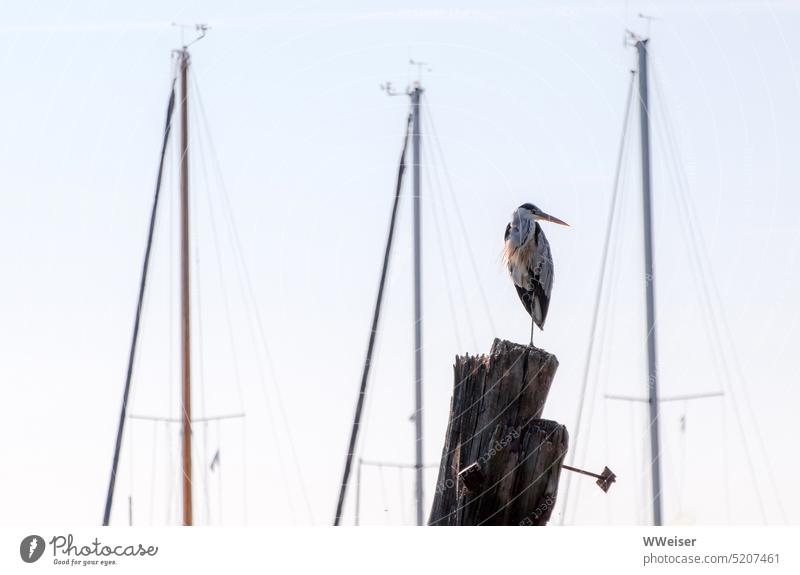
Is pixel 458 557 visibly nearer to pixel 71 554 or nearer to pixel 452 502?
pixel 452 502

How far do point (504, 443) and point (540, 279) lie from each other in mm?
5022

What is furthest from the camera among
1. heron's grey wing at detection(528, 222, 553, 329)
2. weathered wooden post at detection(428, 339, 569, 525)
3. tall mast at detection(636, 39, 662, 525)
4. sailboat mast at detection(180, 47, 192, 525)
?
sailboat mast at detection(180, 47, 192, 525)

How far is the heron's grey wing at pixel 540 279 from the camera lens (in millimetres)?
11703

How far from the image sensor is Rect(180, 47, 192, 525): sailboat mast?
48.0ft

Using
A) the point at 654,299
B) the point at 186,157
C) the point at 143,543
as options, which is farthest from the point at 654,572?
the point at 186,157

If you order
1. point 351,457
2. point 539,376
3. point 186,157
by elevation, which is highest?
point 186,157

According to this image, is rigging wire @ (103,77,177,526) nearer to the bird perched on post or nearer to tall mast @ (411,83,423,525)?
tall mast @ (411,83,423,525)

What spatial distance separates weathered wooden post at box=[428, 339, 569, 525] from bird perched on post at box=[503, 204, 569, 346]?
466cm

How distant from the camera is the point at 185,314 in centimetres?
1520

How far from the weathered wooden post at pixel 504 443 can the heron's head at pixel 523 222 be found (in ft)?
15.6

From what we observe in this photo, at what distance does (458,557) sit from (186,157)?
8789 millimetres

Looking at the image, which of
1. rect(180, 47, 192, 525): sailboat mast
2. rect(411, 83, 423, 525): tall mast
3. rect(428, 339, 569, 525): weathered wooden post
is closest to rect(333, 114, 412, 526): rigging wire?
rect(411, 83, 423, 525): tall mast

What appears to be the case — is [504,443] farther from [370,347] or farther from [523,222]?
[370,347]

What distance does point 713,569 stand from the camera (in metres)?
7.88
